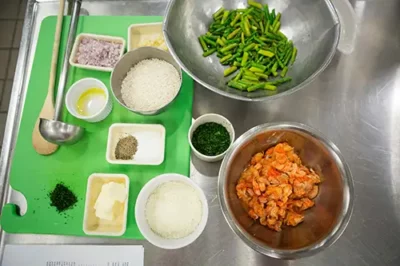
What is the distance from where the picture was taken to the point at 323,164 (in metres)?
1.16

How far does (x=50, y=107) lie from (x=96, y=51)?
280mm

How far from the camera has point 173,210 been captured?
1217 mm

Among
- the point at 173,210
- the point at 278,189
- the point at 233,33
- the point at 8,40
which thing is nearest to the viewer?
the point at 278,189

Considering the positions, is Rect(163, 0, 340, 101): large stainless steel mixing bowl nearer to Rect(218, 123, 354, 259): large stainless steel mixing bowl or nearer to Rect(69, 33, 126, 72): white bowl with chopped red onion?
Rect(218, 123, 354, 259): large stainless steel mixing bowl

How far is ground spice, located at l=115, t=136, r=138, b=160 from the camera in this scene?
1.27 m

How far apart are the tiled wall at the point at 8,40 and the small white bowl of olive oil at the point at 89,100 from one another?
1056 millimetres

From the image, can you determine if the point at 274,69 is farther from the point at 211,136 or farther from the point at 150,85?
the point at 150,85

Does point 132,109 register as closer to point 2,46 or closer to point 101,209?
point 101,209

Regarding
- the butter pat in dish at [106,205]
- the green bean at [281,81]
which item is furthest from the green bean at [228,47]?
the butter pat in dish at [106,205]

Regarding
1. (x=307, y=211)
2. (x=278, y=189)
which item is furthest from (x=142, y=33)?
(x=307, y=211)

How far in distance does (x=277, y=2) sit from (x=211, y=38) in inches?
12.0

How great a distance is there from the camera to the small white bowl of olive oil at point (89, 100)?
1.29 meters

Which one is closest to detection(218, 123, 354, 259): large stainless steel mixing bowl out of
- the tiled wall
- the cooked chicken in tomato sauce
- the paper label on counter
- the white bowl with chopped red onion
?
the cooked chicken in tomato sauce

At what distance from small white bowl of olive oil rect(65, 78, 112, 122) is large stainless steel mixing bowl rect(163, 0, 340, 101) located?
33 centimetres
